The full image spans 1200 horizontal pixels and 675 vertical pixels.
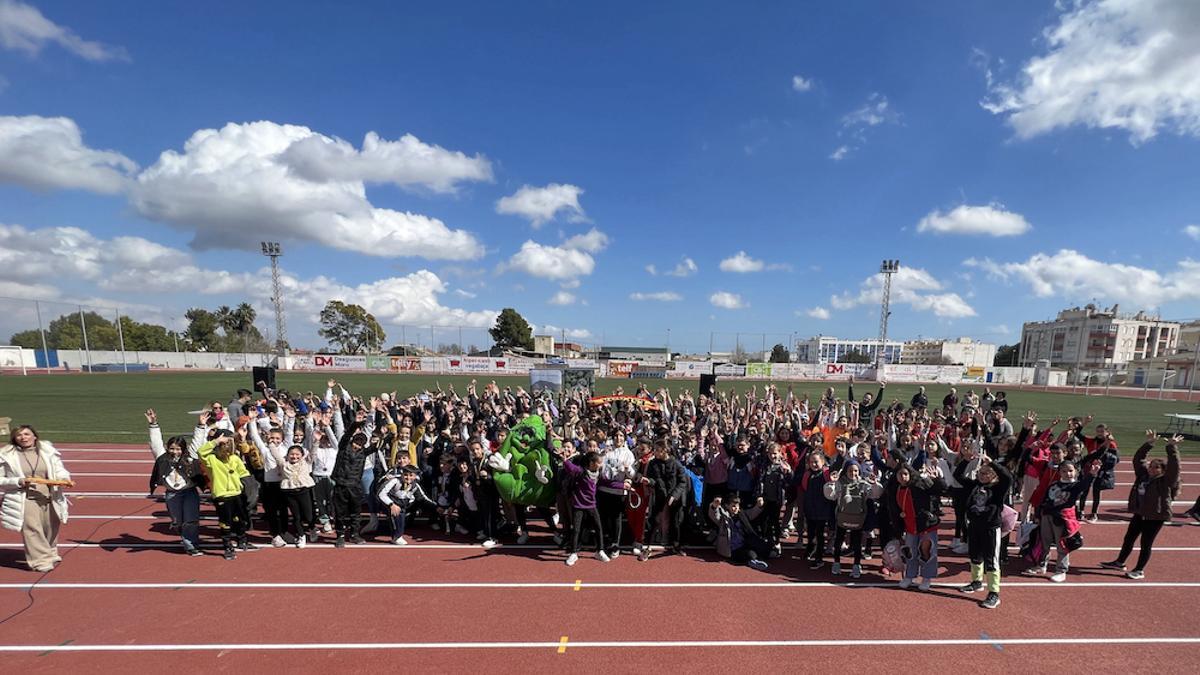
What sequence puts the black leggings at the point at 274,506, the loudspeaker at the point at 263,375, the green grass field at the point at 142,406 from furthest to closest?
the loudspeaker at the point at 263,375, the green grass field at the point at 142,406, the black leggings at the point at 274,506

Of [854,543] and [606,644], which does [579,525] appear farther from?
[854,543]

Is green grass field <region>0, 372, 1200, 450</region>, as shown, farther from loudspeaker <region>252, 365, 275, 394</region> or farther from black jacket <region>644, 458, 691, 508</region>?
black jacket <region>644, 458, 691, 508</region>

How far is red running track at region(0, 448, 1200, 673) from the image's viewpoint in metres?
4.66

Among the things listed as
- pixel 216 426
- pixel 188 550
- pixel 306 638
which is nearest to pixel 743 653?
pixel 306 638

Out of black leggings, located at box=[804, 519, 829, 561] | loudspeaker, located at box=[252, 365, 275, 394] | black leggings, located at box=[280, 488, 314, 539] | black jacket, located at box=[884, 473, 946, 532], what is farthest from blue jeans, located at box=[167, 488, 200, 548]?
loudspeaker, located at box=[252, 365, 275, 394]

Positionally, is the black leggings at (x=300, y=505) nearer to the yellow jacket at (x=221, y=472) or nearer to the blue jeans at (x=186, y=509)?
the yellow jacket at (x=221, y=472)

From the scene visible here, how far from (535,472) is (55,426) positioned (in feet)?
66.1

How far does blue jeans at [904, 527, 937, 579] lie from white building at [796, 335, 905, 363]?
436 ft

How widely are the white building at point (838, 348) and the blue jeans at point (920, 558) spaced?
436 feet

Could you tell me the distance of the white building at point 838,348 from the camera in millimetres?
136250

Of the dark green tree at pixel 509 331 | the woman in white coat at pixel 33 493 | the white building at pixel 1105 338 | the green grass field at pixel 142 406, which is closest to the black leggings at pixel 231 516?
the woman in white coat at pixel 33 493

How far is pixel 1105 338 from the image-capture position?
86375 millimetres

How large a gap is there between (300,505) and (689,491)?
6.07 m

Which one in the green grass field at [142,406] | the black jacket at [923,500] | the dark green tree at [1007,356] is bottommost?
the green grass field at [142,406]
